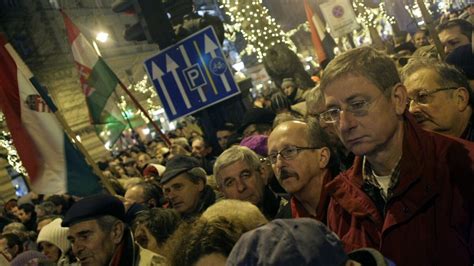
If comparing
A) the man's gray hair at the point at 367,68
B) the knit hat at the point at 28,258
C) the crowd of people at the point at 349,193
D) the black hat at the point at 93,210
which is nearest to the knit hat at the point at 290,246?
the crowd of people at the point at 349,193

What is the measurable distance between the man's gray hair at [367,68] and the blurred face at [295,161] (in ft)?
3.57

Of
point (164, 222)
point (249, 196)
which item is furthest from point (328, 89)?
point (164, 222)

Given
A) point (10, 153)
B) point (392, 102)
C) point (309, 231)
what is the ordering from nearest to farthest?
point (309, 231) → point (392, 102) → point (10, 153)

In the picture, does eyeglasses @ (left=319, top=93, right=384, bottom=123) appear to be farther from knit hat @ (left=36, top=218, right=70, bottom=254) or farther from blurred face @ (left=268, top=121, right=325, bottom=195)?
knit hat @ (left=36, top=218, right=70, bottom=254)

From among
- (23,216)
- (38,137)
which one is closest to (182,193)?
(38,137)

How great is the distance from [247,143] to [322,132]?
159 centimetres

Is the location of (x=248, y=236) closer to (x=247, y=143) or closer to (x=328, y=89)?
(x=328, y=89)

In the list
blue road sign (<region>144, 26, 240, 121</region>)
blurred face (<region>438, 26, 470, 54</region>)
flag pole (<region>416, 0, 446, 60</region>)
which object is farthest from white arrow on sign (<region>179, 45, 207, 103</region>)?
blurred face (<region>438, 26, 470, 54</region>)

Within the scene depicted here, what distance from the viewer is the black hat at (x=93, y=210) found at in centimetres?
416

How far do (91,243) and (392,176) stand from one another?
107 inches

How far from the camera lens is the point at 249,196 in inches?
161

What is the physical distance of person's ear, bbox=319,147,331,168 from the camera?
11.1 feet

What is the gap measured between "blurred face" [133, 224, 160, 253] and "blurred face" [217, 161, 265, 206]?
2.30 ft

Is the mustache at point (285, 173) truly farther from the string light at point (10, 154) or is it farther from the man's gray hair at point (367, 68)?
the string light at point (10, 154)
